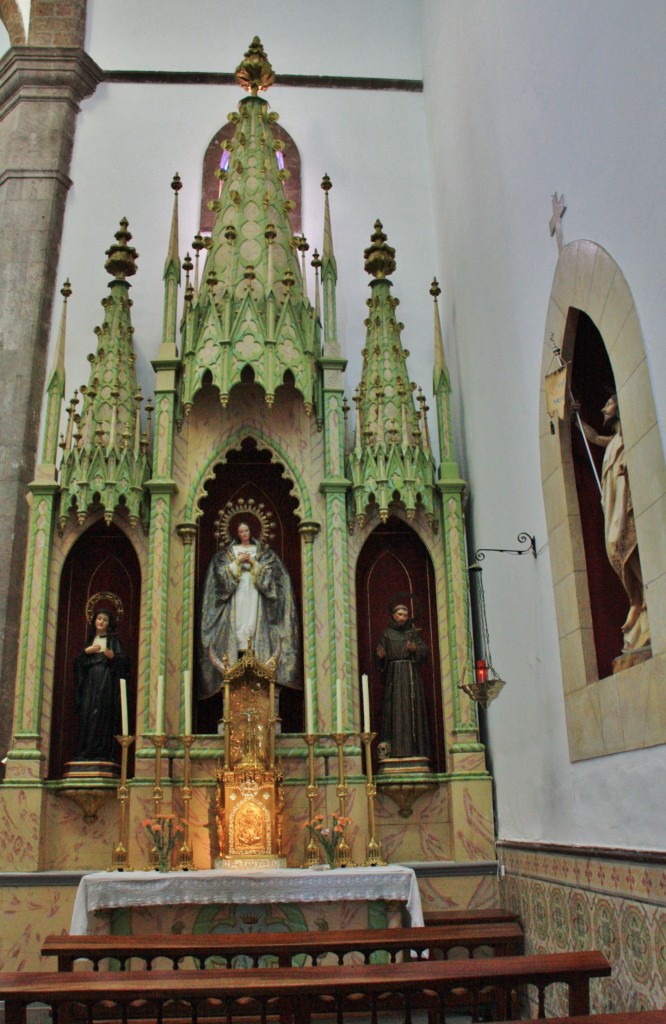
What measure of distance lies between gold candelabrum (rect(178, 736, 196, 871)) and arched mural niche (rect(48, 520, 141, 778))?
0.89 meters

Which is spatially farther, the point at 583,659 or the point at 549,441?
the point at 549,441

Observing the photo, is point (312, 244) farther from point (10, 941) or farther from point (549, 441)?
point (10, 941)

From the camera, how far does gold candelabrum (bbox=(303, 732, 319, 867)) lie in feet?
26.8

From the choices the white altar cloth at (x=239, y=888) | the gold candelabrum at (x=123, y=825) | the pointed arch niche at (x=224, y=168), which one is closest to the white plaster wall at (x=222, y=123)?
the pointed arch niche at (x=224, y=168)

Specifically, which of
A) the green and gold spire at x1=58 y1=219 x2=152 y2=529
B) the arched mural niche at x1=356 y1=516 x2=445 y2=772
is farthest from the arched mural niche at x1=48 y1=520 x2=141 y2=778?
the arched mural niche at x1=356 y1=516 x2=445 y2=772

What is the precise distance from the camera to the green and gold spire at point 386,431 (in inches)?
364

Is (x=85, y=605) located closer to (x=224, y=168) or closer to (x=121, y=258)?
(x=121, y=258)

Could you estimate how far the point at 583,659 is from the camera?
606 centimetres

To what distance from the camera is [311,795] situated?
839cm

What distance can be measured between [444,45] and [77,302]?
16.5ft

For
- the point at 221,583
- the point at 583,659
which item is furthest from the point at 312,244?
the point at 583,659

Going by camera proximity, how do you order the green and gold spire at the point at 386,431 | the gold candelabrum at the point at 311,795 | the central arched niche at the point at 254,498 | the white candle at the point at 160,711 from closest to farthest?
1. the gold candelabrum at the point at 311,795
2. the white candle at the point at 160,711
3. the green and gold spire at the point at 386,431
4. the central arched niche at the point at 254,498

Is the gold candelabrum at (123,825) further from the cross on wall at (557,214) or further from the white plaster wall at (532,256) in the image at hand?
the cross on wall at (557,214)

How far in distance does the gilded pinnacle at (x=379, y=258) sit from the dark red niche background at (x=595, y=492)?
14.1ft
